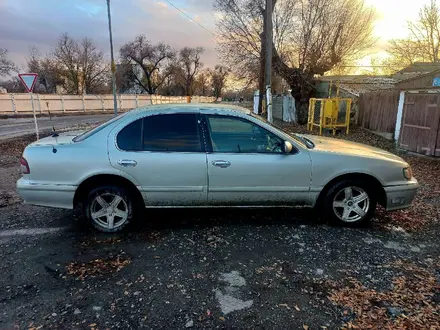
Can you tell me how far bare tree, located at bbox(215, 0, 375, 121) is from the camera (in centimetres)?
1944

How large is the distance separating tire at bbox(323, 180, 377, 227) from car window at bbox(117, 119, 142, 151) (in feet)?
8.31

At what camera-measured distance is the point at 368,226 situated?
4.23m

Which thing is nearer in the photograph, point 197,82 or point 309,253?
point 309,253

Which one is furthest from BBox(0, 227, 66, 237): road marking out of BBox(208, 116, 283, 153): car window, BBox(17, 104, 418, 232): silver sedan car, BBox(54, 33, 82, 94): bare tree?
BBox(54, 33, 82, 94): bare tree

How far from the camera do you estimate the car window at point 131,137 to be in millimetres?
3854

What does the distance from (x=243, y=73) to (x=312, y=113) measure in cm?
A: 894

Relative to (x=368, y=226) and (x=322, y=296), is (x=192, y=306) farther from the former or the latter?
(x=368, y=226)

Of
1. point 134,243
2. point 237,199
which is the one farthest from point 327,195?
point 134,243

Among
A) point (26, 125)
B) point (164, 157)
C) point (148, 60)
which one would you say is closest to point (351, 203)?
point (164, 157)

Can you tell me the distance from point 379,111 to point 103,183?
40.7 ft

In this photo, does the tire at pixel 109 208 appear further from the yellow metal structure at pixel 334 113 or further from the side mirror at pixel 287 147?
the yellow metal structure at pixel 334 113

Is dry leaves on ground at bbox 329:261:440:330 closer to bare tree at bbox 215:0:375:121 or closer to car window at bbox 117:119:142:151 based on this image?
car window at bbox 117:119:142:151

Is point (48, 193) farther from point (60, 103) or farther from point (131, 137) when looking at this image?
point (60, 103)

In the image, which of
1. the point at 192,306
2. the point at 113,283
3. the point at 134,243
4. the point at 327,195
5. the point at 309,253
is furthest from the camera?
the point at 327,195
